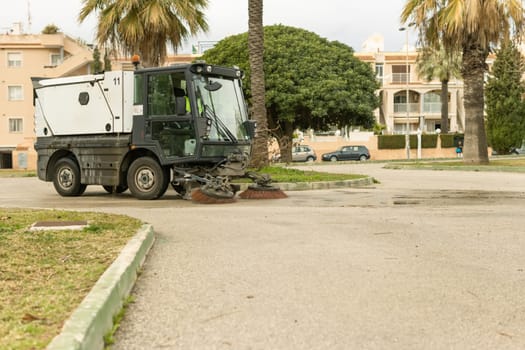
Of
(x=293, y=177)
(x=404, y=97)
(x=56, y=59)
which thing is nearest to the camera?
(x=293, y=177)

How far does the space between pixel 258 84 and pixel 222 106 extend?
6755 mm

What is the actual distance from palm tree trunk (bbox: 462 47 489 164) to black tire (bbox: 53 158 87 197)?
19956 millimetres

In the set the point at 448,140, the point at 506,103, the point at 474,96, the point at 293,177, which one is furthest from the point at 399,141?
the point at 293,177

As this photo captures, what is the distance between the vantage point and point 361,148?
194 ft

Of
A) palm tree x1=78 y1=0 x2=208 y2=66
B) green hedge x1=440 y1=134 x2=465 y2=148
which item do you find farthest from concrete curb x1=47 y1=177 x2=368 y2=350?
green hedge x1=440 y1=134 x2=465 y2=148

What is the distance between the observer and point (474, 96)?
32406 millimetres

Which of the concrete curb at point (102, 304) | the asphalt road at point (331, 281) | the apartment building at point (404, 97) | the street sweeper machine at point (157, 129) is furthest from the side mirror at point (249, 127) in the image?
the apartment building at point (404, 97)

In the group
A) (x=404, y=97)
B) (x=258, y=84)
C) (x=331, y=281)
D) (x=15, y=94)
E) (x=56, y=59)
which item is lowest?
(x=331, y=281)

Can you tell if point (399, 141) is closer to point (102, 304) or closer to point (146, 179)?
point (146, 179)

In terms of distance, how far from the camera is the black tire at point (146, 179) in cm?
1602

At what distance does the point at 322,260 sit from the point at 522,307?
8.07 ft

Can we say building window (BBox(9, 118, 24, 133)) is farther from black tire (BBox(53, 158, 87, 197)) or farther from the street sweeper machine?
the street sweeper machine

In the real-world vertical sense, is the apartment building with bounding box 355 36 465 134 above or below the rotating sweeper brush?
above

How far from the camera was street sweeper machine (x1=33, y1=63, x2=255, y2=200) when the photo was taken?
15.6m
